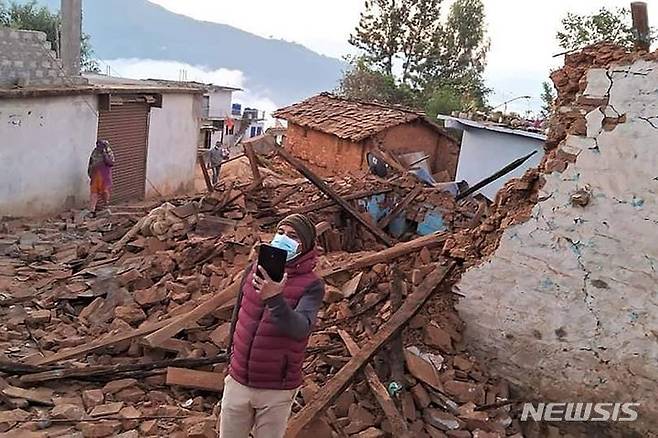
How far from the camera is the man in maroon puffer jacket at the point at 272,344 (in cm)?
366

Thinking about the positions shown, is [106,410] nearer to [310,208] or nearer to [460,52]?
[310,208]

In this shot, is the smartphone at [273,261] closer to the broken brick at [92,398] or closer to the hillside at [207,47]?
the broken brick at [92,398]

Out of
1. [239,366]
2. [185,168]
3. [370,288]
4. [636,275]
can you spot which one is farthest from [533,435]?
[185,168]

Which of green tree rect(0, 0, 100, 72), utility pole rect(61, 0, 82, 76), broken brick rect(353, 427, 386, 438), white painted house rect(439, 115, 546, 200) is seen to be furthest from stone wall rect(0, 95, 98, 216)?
green tree rect(0, 0, 100, 72)

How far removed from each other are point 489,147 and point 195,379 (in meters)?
12.5

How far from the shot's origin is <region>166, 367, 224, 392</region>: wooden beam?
5.43 m

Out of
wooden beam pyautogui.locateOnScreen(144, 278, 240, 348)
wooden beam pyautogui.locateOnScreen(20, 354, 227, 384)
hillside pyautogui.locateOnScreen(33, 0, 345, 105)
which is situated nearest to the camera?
wooden beam pyautogui.locateOnScreen(20, 354, 227, 384)

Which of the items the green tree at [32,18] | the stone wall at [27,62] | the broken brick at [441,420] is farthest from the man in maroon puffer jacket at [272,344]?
the green tree at [32,18]

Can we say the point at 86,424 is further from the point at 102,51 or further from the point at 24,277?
the point at 102,51

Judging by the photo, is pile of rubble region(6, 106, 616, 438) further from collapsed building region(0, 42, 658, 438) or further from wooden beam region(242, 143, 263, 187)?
wooden beam region(242, 143, 263, 187)

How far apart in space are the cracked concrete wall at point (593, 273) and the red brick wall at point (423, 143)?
14.1 m

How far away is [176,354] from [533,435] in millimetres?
3016

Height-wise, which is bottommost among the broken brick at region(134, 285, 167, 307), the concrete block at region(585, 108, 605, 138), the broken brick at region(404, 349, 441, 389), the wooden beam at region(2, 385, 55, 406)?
the wooden beam at region(2, 385, 55, 406)

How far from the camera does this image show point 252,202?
930 cm
